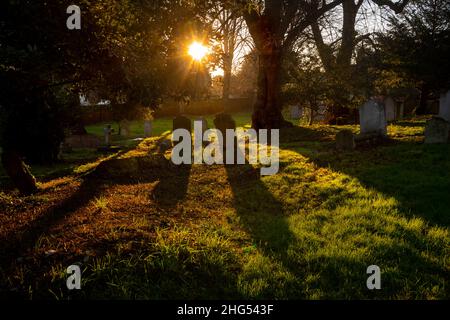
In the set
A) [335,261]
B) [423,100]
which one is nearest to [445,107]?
[335,261]

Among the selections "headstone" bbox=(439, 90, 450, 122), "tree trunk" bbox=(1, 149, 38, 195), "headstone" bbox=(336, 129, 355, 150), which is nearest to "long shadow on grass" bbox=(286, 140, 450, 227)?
"headstone" bbox=(336, 129, 355, 150)

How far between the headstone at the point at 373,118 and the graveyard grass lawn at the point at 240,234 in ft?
8.18

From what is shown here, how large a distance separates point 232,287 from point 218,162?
8.09m

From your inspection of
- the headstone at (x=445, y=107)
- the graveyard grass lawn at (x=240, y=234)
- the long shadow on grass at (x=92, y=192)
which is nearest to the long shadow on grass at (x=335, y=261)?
the graveyard grass lawn at (x=240, y=234)

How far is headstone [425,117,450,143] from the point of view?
35.2ft

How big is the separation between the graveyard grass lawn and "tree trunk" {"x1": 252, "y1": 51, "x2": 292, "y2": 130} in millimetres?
8508

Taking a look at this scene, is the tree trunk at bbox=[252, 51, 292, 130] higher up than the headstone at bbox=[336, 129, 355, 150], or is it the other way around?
the tree trunk at bbox=[252, 51, 292, 130]

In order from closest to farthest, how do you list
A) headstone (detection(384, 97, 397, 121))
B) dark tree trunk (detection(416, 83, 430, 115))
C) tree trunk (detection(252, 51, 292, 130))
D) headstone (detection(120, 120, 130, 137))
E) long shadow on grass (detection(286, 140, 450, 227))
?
long shadow on grass (detection(286, 140, 450, 227))
tree trunk (detection(252, 51, 292, 130))
dark tree trunk (detection(416, 83, 430, 115))
headstone (detection(120, 120, 130, 137))
headstone (detection(384, 97, 397, 121))

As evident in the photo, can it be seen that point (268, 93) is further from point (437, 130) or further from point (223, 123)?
point (437, 130)

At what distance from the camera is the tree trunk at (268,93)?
17.5 m

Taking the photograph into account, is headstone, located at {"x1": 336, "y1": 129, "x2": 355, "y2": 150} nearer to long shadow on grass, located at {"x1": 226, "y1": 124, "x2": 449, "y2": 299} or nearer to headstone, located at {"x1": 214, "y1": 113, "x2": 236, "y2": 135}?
→ long shadow on grass, located at {"x1": 226, "y1": 124, "x2": 449, "y2": 299}

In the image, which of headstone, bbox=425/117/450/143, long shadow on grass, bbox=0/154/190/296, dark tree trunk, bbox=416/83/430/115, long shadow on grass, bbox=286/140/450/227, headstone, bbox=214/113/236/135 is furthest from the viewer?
dark tree trunk, bbox=416/83/430/115

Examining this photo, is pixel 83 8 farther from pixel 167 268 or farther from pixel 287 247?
pixel 287 247

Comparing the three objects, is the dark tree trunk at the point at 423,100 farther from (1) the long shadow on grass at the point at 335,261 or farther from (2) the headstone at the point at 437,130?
(1) the long shadow on grass at the point at 335,261
